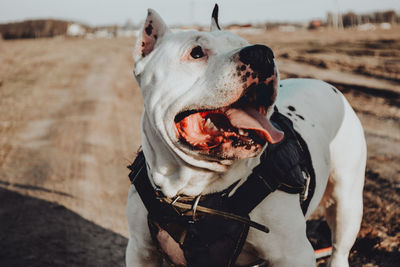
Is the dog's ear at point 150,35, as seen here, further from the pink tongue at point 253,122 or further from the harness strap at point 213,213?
the harness strap at point 213,213

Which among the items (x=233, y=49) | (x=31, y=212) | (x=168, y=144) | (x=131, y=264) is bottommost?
(x=31, y=212)

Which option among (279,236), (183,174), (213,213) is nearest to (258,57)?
(183,174)

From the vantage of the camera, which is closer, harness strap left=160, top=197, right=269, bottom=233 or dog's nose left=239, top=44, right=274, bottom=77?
dog's nose left=239, top=44, right=274, bottom=77

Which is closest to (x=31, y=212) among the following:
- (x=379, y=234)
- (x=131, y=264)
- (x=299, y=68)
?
(x=131, y=264)

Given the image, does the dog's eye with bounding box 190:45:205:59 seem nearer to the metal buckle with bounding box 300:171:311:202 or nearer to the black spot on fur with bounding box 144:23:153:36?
the black spot on fur with bounding box 144:23:153:36

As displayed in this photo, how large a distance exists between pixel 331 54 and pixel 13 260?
19.5 m

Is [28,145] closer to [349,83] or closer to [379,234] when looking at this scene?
[379,234]

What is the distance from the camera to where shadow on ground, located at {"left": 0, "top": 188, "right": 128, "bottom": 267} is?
3.78 m

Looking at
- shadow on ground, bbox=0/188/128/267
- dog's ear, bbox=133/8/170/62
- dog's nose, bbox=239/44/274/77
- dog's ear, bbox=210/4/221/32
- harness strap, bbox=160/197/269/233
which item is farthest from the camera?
shadow on ground, bbox=0/188/128/267

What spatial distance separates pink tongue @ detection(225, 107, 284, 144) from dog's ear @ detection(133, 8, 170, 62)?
740 mm

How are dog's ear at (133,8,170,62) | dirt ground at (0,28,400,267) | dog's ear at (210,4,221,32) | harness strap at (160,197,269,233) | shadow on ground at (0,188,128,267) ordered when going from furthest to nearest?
1. dirt ground at (0,28,400,267)
2. shadow on ground at (0,188,128,267)
3. dog's ear at (210,4,221,32)
4. dog's ear at (133,8,170,62)
5. harness strap at (160,197,269,233)

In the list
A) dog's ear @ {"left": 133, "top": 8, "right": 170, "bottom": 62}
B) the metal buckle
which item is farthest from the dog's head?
the metal buckle

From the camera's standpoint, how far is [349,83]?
12969 mm

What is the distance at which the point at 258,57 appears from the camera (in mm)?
2166
